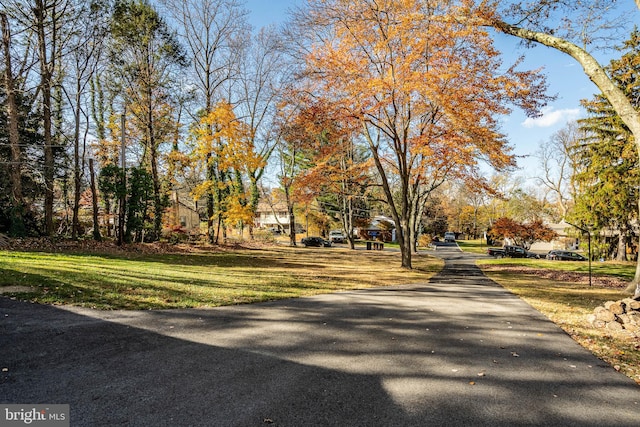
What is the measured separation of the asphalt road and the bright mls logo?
0.09 metres

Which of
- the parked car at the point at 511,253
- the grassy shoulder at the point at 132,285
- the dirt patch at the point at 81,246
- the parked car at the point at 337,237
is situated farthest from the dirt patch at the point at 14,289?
the parked car at the point at 337,237

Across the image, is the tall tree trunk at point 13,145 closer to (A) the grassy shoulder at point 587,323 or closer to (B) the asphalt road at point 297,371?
(B) the asphalt road at point 297,371

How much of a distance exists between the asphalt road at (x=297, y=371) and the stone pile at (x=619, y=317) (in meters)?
1.04

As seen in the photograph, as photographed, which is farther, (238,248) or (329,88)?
(238,248)

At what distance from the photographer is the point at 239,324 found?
19.2 feet

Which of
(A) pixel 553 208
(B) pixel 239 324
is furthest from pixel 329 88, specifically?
(A) pixel 553 208

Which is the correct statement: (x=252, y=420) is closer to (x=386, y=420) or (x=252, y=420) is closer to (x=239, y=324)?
(x=386, y=420)

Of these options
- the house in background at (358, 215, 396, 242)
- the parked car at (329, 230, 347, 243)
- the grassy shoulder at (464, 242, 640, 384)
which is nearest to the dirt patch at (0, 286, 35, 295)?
the grassy shoulder at (464, 242, 640, 384)

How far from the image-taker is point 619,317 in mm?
6609

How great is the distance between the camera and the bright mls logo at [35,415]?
115 inches

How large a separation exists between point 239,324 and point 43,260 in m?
8.47

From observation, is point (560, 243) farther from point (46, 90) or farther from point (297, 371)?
point (46, 90)

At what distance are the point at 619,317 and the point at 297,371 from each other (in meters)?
6.80

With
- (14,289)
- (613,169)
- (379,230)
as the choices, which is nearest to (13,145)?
(14,289)
